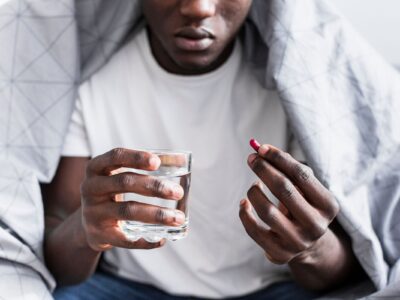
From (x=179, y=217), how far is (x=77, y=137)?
436 mm

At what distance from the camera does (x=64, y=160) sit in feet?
4.14

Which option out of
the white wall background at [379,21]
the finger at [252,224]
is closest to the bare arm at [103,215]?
the finger at [252,224]

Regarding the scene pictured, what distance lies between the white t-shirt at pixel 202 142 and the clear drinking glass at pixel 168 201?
32 centimetres

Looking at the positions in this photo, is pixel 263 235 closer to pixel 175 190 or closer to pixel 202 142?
pixel 175 190

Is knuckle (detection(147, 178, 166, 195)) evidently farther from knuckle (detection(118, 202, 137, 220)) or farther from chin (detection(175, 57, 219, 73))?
chin (detection(175, 57, 219, 73))

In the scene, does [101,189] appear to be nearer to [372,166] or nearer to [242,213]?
[242,213]

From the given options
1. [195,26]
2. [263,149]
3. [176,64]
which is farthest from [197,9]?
[263,149]

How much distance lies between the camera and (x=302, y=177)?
0.93m

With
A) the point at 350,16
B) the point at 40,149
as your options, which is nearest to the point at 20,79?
the point at 40,149

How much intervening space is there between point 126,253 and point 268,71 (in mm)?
410

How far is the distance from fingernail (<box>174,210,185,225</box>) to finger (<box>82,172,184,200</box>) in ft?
0.06

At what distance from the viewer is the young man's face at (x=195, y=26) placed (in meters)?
1.13

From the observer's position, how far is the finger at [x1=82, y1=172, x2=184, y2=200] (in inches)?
34.6

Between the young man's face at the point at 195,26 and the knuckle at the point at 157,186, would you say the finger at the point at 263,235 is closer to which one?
the knuckle at the point at 157,186
